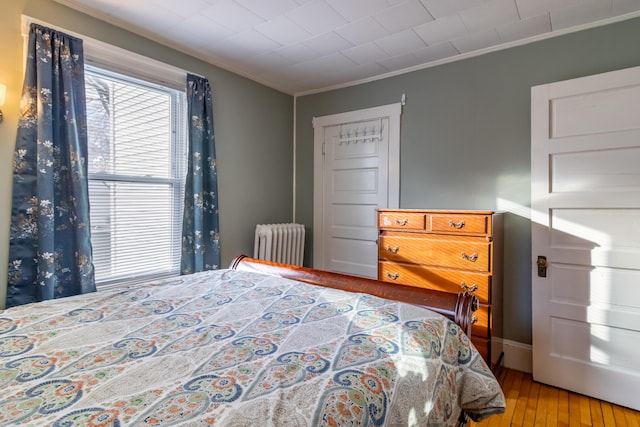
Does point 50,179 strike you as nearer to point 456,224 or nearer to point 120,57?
point 120,57

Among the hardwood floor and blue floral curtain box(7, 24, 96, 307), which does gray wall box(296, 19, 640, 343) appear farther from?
blue floral curtain box(7, 24, 96, 307)

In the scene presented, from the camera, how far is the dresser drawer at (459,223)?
2245mm

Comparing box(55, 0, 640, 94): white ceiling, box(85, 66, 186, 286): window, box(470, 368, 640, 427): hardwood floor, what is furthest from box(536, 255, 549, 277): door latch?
box(85, 66, 186, 286): window

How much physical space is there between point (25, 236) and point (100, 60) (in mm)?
1250

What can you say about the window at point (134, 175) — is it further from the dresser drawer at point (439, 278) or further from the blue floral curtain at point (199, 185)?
the dresser drawer at point (439, 278)

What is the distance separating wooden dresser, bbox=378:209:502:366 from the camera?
2.25 m

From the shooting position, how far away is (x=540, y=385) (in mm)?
2355

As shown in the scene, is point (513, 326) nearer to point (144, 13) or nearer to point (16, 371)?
point (16, 371)

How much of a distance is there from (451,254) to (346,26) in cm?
176

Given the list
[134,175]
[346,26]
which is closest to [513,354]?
[346,26]

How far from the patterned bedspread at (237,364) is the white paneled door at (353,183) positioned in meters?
1.90

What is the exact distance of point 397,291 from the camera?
1.56 meters

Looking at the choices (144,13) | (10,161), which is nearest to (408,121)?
(144,13)

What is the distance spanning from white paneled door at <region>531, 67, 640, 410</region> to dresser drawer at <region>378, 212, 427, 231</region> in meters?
0.80
